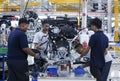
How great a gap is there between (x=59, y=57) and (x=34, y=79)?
59 centimetres

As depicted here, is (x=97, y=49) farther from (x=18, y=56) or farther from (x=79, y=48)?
(x=18, y=56)

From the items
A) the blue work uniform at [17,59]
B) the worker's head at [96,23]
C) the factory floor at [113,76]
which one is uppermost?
the worker's head at [96,23]

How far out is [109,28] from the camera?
35.3 ft

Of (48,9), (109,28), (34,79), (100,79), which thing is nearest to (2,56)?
(34,79)

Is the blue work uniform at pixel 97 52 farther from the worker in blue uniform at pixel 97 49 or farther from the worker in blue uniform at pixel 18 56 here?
the worker in blue uniform at pixel 18 56

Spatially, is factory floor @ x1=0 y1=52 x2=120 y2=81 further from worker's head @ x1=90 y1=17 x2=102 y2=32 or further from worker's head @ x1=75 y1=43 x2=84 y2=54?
worker's head @ x1=90 y1=17 x2=102 y2=32

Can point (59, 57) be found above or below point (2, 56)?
above

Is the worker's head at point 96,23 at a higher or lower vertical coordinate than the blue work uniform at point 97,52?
higher

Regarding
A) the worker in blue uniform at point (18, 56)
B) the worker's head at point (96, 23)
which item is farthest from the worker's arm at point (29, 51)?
the worker's head at point (96, 23)

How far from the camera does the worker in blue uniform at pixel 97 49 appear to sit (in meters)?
5.81

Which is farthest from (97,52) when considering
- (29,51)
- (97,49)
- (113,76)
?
(113,76)

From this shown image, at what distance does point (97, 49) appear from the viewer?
587 cm

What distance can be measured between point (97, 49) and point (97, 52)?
52 millimetres

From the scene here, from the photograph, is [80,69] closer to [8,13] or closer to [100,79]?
[100,79]
